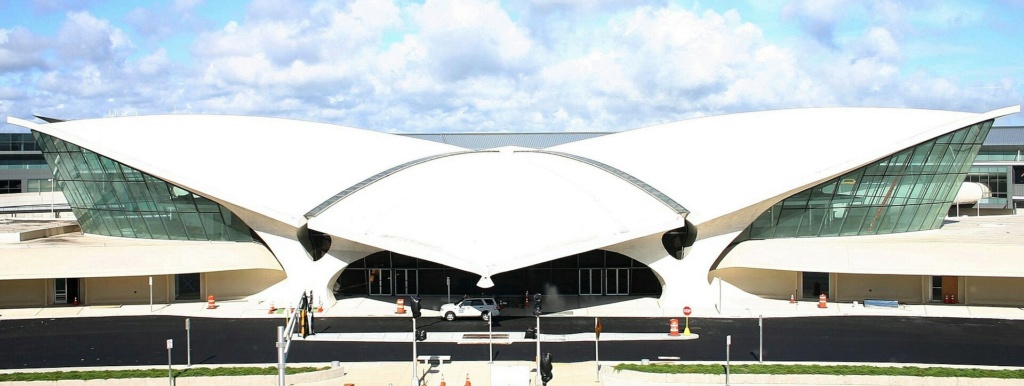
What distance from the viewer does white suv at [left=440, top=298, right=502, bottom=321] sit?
3812cm

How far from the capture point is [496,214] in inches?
1503

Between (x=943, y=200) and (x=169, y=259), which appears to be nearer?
(x=169, y=259)

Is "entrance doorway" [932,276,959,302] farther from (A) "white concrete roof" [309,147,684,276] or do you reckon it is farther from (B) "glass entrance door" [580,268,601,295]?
(B) "glass entrance door" [580,268,601,295]

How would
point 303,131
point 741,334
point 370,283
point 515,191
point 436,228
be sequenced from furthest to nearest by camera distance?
point 303,131 → point 370,283 → point 515,191 → point 436,228 → point 741,334

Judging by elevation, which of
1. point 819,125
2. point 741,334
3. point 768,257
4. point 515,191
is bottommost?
point 741,334

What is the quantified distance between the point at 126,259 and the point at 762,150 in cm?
2863

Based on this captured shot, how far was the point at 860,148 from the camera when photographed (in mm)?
42688

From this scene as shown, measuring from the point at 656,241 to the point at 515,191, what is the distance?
245 inches

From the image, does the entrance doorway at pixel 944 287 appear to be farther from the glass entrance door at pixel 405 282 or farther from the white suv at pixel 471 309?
the glass entrance door at pixel 405 282

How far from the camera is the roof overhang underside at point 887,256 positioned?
126ft

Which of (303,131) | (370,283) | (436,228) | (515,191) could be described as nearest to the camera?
(436,228)

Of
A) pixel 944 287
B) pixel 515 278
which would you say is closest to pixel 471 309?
Answer: pixel 515 278

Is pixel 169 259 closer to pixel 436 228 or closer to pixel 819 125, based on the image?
pixel 436 228

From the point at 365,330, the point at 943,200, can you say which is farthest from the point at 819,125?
the point at 365,330
